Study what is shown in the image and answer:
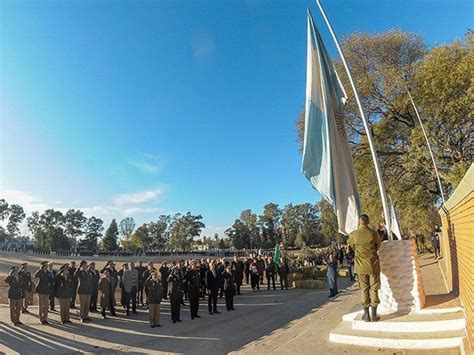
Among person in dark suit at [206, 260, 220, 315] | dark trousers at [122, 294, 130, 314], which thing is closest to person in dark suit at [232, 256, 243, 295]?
person in dark suit at [206, 260, 220, 315]

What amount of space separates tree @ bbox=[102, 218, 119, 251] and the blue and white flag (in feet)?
351

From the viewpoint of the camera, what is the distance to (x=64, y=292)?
1215 centimetres

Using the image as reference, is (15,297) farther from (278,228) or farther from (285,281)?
(278,228)

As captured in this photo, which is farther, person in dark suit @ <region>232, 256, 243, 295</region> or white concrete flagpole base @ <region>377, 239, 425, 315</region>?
person in dark suit @ <region>232, 256, 243, 295</region>

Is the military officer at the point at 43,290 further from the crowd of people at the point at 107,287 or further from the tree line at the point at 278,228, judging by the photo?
the tree line at the point at 278,228

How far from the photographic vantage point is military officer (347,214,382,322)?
624 centimetres

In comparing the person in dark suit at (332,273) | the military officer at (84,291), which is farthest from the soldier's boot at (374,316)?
the military officer at (84,291)

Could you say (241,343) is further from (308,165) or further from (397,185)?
(397,185)

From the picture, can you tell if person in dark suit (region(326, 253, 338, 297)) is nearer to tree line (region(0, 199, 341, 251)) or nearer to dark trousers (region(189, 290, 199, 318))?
dark trousers (region(189, 290, 199, 318))

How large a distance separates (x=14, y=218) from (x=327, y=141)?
479ft

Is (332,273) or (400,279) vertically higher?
(400,279)

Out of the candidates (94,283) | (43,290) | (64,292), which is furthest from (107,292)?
(43,290)

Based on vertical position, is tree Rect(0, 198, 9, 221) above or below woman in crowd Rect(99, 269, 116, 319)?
above

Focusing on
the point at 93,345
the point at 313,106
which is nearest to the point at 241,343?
the point at 93,345
